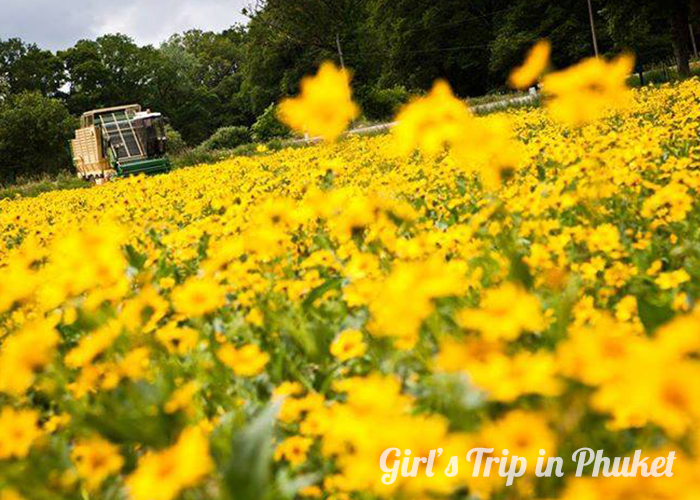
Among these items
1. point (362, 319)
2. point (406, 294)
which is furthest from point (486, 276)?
point (406, 294)

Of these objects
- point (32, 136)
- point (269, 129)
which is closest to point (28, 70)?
point (32, 136)

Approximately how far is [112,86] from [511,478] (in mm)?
73064

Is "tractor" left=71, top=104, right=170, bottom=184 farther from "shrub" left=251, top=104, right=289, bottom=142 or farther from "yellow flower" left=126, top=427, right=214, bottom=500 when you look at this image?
"yellow flower" left=126, top=427, right=214, bottom=500

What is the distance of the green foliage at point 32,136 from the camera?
5019 cm

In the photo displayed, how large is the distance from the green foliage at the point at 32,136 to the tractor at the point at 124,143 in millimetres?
24744

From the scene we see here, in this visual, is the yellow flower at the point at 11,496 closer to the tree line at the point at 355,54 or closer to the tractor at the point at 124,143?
the tractor at the point at 124,143

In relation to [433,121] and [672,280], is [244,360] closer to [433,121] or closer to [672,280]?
[433,121]

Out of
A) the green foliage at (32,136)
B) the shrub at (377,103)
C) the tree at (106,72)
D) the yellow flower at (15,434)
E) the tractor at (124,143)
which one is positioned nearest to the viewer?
the yellow flower at (15,434)

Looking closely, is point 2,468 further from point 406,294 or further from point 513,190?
point 513,190

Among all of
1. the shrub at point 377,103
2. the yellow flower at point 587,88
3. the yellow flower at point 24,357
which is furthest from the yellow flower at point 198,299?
the shrub at point 377,103

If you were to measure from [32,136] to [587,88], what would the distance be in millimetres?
54020

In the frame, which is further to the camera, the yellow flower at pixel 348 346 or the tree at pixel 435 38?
the tree at pixel 435 38

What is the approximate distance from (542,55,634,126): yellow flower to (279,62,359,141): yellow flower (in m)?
0.63

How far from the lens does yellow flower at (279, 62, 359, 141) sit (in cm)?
195
